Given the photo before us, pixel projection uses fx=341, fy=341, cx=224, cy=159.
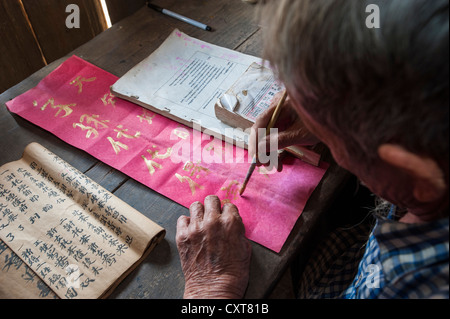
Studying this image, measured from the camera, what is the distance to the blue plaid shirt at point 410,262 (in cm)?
54

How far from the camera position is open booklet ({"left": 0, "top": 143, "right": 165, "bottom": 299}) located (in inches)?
26.5

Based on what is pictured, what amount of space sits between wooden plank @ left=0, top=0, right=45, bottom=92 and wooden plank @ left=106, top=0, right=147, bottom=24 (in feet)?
1.32

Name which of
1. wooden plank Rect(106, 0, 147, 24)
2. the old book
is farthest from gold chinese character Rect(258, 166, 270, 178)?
wooden plank Rect(106, 0, 147, 24)

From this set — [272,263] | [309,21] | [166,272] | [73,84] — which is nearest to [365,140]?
[309,21]

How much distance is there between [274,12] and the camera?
1.65 ft

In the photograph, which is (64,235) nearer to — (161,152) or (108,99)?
(161,152)

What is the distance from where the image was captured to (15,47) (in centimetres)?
155

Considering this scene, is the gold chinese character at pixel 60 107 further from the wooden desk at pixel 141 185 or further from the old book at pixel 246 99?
the old book at pixel 246 99

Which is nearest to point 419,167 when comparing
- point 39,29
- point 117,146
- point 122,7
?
point 117,146

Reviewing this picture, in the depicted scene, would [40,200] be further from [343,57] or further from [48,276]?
[343,57]

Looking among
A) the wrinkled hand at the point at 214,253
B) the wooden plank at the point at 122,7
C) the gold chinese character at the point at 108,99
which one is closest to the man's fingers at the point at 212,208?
the wrinkled hand at the point at 214,253

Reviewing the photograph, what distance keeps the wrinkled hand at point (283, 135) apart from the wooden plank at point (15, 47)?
4.19ft

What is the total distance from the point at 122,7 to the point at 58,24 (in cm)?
41

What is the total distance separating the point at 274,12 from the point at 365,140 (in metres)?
0.23
